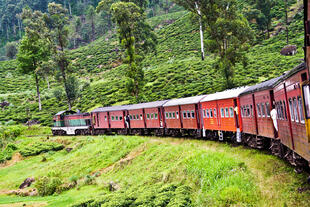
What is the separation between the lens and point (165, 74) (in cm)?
6644

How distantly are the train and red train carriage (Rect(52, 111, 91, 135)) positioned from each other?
0.14m

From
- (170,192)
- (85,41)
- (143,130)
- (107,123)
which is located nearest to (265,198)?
(170,192)

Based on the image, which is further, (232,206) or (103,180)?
(103,180)

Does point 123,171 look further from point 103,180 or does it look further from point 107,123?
point 107,123

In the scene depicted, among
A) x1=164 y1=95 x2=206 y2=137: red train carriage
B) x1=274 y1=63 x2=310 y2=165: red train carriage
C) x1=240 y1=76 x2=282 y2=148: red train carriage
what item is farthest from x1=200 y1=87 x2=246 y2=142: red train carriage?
x1=274 y1=63 x2=310 y2=165: red train carriage

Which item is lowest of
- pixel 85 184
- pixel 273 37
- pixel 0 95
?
pixel 85 184

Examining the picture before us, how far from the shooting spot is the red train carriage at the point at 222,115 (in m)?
20.5

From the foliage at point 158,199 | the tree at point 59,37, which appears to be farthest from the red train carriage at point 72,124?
the foliage at point 158,199

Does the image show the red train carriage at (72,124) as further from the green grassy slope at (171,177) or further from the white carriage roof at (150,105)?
the green grassy slope at (171,177)

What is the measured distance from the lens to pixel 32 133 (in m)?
53.8

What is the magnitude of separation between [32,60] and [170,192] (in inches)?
2407

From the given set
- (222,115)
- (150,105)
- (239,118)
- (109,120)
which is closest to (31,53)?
(109,120)

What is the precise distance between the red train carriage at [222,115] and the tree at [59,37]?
34.3 metres

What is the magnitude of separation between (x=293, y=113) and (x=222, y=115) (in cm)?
1212
